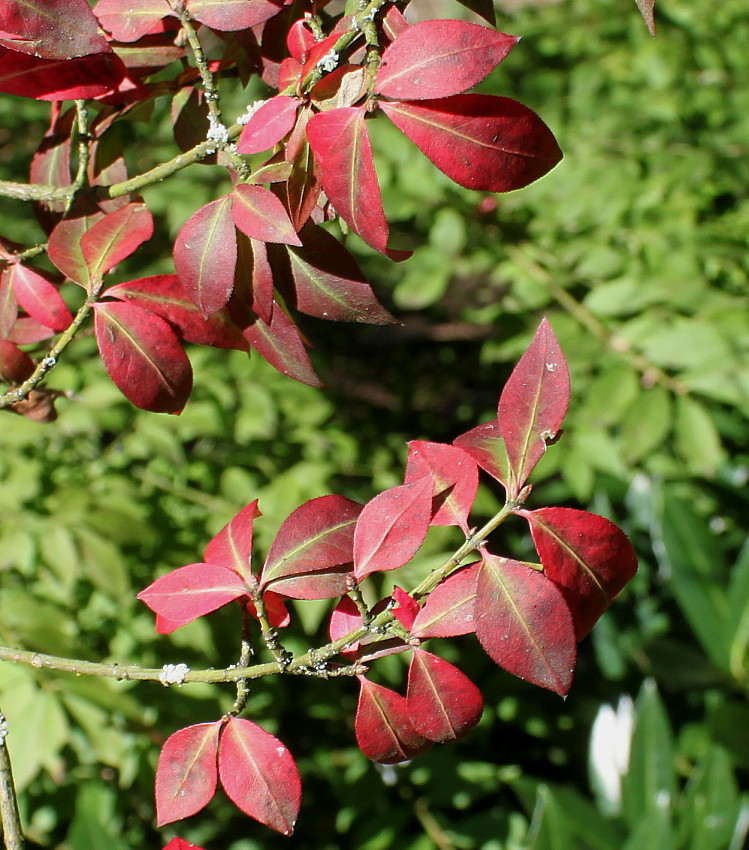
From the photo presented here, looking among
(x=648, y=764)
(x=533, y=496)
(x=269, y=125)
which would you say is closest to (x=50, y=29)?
(x=269, y=125)

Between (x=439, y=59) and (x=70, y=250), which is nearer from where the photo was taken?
(x=439, y=59)

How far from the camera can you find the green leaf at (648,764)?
1.49 metres

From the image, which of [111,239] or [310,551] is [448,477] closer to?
[310,551]

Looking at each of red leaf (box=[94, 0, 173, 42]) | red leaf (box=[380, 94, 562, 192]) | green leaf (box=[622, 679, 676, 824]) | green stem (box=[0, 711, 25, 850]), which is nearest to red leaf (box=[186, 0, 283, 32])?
Answer: red leaf (box=[94, 0, 173, 42])

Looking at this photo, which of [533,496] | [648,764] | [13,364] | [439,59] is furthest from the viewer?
[533,496]

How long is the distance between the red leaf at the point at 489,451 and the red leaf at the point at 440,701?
0.12m

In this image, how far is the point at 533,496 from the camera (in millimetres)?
2172

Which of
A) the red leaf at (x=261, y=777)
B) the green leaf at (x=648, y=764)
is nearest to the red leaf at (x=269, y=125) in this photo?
the red leaf at (x=261, y=777)

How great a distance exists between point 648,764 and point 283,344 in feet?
4.13

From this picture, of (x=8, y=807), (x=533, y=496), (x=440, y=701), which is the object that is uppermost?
(x=440, y=701)

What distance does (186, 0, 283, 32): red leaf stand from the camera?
58cm

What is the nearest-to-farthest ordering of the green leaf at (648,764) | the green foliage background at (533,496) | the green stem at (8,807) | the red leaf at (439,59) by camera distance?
the red leaf at (439,59), the green stem at (8,807), the green foliage background at (533,496), the green leaf at (648,764)

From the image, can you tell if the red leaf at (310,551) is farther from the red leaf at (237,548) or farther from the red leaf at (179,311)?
the red leaf at (179,311)

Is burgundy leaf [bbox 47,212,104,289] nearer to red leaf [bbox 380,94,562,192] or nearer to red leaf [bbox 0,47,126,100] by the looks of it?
red leaf [bbox 0,47,126,100]
